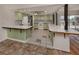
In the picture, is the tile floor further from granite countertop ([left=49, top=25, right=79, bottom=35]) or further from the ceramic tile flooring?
granite countertop ([left=49, top=25, right=79, bottom=35])

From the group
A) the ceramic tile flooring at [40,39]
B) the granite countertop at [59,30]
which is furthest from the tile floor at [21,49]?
the granite countertop at [59,30]

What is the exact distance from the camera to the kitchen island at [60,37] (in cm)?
198

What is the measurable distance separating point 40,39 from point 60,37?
42cm

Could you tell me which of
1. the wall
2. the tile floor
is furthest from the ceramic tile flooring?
the wall

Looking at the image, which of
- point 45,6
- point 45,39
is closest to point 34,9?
point 45,6

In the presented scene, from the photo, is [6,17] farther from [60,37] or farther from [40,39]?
[60,37]

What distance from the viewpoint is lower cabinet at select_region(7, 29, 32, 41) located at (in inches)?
81.8

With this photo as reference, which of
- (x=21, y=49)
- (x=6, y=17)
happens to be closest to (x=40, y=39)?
(x=21, y=49)

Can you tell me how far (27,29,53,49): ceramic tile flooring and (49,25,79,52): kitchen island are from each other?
0.09 meters

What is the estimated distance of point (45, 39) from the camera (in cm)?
204

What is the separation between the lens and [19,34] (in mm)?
2121

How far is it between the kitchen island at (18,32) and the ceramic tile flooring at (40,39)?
90 mm
